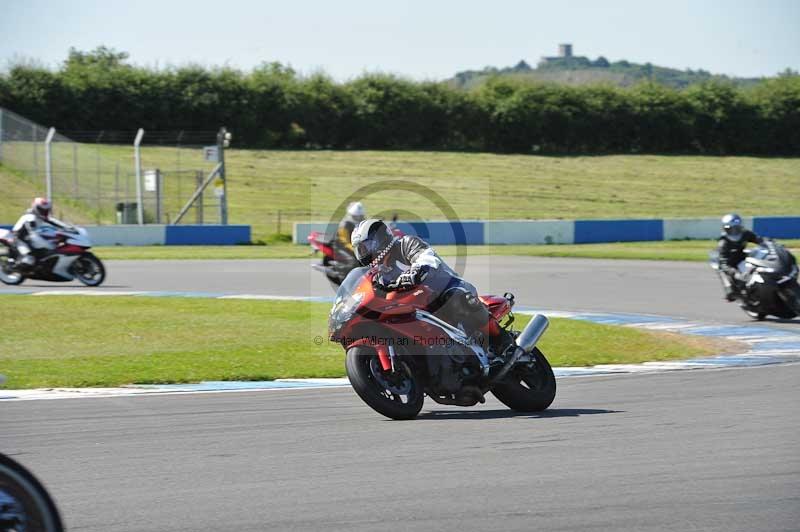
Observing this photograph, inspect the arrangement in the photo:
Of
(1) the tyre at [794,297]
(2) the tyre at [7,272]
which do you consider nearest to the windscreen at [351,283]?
(1) the tyre at [794,297]

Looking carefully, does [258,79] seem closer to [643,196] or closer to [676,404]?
[643,196]

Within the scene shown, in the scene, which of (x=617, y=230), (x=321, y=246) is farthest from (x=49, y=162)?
(x=617, y=230)

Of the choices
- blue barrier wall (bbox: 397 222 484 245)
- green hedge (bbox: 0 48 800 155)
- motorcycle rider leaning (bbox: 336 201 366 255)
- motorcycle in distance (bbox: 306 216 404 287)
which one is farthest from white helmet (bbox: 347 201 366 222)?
green hedge (bbox: 0 48 800 155)

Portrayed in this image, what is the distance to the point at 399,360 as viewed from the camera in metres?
7.70

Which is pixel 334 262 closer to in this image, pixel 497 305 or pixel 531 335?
pixel 497 305

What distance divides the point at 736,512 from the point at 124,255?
2395cm

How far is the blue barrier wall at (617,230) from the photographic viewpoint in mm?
33688

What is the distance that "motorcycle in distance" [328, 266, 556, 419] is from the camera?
7570 millimetres

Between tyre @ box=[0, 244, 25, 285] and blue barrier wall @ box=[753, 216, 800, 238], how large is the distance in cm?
2238

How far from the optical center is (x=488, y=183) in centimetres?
4597

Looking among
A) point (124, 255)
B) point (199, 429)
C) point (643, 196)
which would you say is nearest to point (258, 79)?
point (643, 196)

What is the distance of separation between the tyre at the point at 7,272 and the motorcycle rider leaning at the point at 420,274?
44.2 ft

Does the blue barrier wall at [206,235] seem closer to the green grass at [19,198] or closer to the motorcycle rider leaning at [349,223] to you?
the green grass at [19,198]

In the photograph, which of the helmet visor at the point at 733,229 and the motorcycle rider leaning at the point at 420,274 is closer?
the motorcycle rider leaning at the point at 420,274
